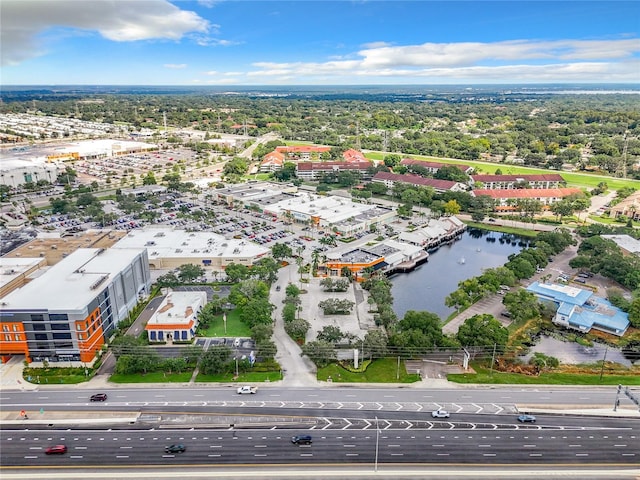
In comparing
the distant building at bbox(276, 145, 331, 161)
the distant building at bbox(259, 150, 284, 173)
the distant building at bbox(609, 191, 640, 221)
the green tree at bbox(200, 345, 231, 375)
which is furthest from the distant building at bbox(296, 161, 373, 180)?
the green tree at bbox(200, 345, 231, 375)

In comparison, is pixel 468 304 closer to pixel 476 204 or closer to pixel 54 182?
pixel 476 204

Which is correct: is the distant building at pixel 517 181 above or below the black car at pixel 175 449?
above

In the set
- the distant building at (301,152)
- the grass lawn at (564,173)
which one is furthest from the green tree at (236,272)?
the grass lawn at (564,173)

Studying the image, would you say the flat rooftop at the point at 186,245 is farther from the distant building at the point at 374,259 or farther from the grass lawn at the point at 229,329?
the grass lawn at the point at 229,329

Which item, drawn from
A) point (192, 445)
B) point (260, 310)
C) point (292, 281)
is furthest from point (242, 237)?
point (192, 445)

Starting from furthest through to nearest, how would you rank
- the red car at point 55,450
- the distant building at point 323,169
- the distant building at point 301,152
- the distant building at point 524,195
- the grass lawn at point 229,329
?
the distant building at point 301,152 < the distant building at point 323,169 < the distant building at point 524,195 < the grass lawn at point 229,329 < the red car at point 55,450

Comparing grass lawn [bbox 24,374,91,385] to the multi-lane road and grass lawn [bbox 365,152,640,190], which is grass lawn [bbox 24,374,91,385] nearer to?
the multi-lane road
